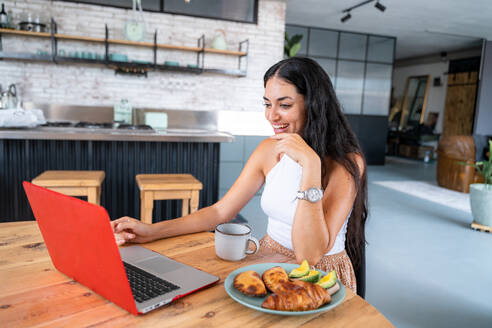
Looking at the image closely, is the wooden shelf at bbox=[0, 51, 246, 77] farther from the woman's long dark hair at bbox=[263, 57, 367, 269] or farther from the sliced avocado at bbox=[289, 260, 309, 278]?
the sliced avocado at bbox=[289, 260, 309, 278]

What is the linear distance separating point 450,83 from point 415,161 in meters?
2.23

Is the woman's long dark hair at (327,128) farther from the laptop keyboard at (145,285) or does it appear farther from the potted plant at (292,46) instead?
the potted plant at (292,46)

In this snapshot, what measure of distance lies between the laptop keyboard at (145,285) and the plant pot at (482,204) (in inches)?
168

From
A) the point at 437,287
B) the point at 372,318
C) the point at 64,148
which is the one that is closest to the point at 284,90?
the point at 372,318

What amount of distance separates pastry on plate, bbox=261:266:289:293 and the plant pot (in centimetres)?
410

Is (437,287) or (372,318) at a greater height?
(372,318)

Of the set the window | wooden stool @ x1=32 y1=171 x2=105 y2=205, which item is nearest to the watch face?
wooden stool @ x1=32 y1=171 x2=105 y2=205

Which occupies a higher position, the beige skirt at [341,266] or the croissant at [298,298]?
the croissant at [298,298]

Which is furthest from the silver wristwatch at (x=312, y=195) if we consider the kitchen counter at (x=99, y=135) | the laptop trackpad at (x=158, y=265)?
the kitchen counter at (x=99, y=135)

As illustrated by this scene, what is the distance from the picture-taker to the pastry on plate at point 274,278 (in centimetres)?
78

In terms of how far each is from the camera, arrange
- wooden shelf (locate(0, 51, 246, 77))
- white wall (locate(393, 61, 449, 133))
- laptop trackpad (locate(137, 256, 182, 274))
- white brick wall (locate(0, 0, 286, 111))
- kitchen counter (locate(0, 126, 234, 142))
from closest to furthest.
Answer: laptop trackpad (locate(137, 256, 182, 274))
kitchen counter (locate(0, 126, 234, 142))
wooden shelf (locate(0, 51, 246, 77))
white brick wall (locate(0, 0, 286, 111))
white wall (locate(393, 61, 449, 133))

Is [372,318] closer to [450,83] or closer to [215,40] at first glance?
[215,40]

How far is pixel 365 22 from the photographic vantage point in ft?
24.1

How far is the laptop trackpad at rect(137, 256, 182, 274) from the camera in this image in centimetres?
90
